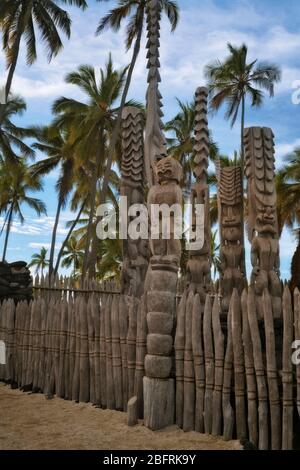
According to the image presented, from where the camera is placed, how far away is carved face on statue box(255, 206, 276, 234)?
6.03 m

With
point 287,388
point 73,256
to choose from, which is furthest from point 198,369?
point 73,256

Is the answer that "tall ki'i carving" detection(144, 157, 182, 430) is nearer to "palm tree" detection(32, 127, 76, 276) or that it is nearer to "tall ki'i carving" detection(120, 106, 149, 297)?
"tall ki'i carving" detection(120, 106, 149, 297)

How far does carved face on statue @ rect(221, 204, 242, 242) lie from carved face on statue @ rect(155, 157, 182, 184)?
2345 mm

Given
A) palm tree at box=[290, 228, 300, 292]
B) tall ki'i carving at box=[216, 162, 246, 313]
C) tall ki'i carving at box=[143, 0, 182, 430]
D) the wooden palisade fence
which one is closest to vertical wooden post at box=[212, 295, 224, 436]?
the wooden palisade fence

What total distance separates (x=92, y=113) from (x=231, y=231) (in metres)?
14.9

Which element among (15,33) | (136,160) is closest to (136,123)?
(136,160)

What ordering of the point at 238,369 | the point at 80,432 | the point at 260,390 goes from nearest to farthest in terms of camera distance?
1. the point at 260,390
2. the point at 238,369
3. the point at 80,432

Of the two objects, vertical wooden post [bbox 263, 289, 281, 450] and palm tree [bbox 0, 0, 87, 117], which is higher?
palm tree [bbox 0, 0, 87, 117]

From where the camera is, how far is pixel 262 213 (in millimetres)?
6062

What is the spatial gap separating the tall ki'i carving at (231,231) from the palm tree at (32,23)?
13.1 meters

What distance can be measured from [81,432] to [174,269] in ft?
7.29

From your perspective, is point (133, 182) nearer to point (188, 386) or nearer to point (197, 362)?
point (197, 362)

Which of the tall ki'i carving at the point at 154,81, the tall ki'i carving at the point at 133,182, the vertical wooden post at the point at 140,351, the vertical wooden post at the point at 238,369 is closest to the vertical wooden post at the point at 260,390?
the vertical wooden post at the point at 238,369

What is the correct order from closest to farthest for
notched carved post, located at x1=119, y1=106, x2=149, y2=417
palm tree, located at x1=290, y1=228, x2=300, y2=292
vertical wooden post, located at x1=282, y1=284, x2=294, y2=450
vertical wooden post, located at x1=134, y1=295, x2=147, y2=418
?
vertical wooden post, located at x1=282, y1=284, x2=294, y2=450 < vertical wooden post, located at x1=134, y1=295, x2=147, y2=418 < notched carved post, located at x1=119, y1=106, x2=149, y2=417 < palm tree, located at x1=290, y1=228, x2=300, y2=292
